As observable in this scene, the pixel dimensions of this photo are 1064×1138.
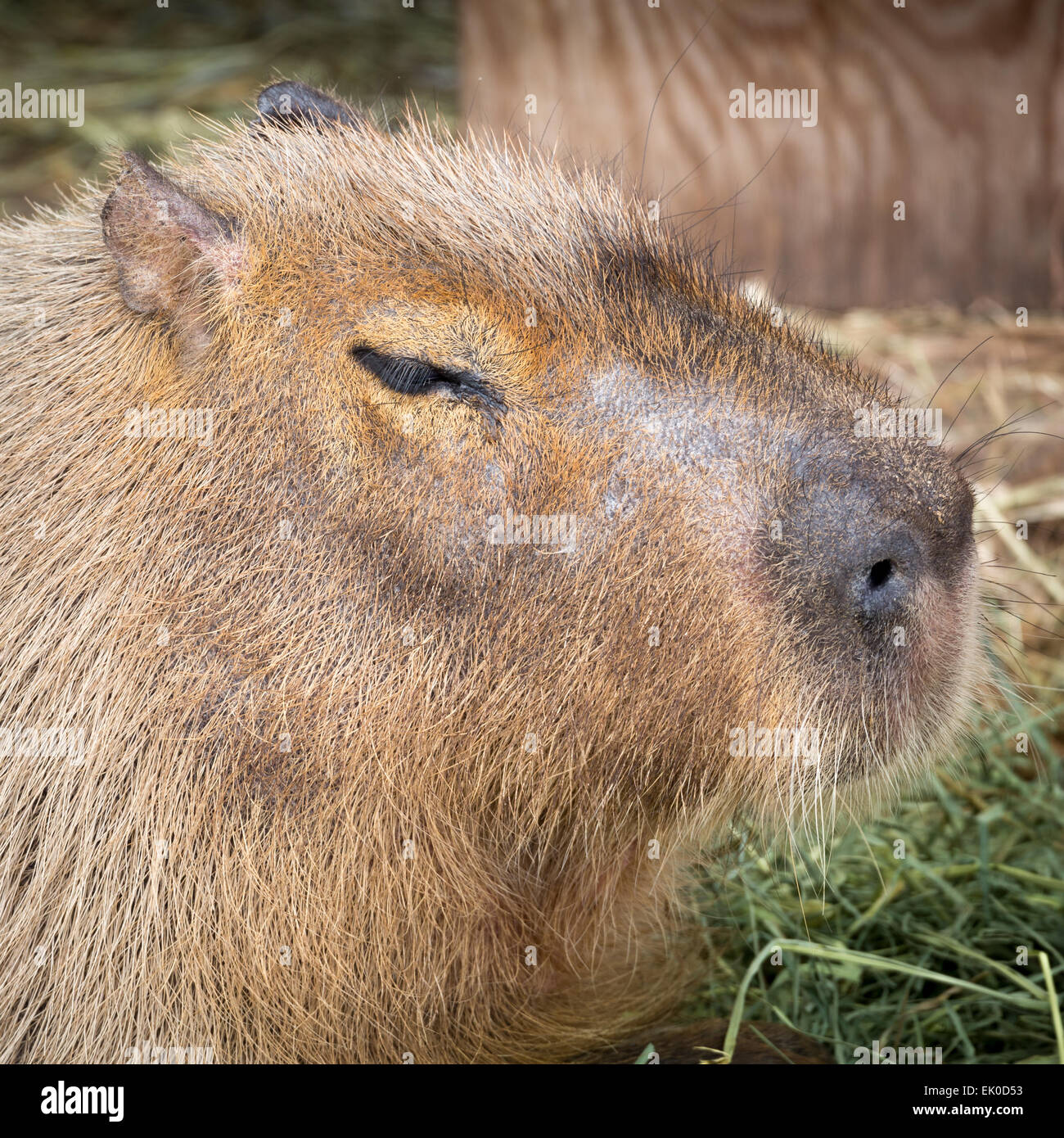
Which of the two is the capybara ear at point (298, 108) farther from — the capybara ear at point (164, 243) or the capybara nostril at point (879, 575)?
the capybara nostril at point (879, 575)

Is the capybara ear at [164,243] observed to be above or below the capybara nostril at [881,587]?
above

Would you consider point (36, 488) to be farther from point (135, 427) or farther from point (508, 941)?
point (508, 941)

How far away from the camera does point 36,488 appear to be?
2416mm

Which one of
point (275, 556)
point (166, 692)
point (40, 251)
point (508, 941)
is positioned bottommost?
point (508, 941)

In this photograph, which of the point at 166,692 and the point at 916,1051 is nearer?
the point at 166,692

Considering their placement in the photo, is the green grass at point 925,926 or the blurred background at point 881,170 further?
the blurred background at point 881,170

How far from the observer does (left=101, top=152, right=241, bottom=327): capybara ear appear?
2268mm

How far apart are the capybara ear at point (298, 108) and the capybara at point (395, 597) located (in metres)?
0.32

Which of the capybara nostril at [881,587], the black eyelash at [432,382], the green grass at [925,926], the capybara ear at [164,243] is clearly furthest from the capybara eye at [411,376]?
the green grass at [925,926]

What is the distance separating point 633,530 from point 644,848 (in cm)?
71

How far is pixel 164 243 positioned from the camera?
228 cm

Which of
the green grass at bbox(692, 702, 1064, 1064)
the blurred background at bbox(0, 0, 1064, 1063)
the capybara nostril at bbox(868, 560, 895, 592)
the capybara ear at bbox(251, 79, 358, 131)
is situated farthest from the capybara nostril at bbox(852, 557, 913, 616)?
the blurred background at bbox(0, 0, 1064, 1063)

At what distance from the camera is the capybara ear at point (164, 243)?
2268 mm
